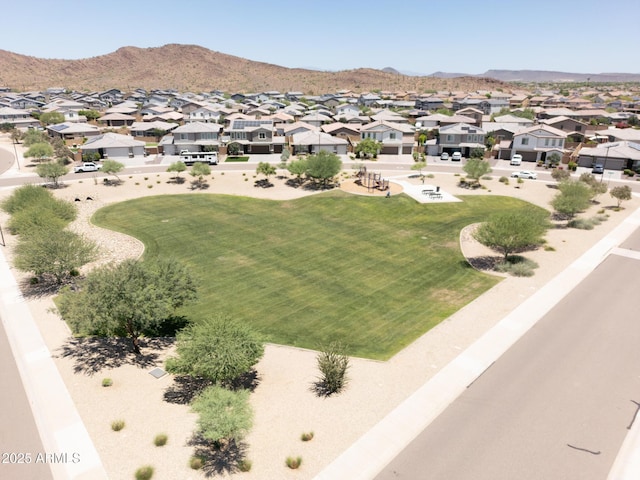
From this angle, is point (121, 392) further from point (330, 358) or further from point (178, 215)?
point (178, 215)

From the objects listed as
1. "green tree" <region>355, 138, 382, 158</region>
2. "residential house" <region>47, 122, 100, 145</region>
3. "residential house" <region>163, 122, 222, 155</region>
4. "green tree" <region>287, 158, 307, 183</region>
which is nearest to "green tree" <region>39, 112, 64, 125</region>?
"residential house" <region>47, 122, 100, 145</region>

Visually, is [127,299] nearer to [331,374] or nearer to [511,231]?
[331,374]

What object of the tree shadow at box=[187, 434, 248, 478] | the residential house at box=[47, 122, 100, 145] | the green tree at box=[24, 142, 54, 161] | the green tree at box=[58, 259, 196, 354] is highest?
the residential house at box=[47, 122, 100, 145]

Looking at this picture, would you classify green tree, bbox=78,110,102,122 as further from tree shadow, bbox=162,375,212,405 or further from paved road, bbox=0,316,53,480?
tree shadow, bbox=162,375,212,405

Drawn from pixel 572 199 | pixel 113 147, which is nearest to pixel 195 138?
pixel 113 147

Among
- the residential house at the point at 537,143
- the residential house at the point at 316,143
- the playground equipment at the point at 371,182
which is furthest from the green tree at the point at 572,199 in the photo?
the residential house at the point at 316,143

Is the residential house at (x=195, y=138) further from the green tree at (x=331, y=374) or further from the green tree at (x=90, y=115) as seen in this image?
the green tree at (x=331, y=374)
